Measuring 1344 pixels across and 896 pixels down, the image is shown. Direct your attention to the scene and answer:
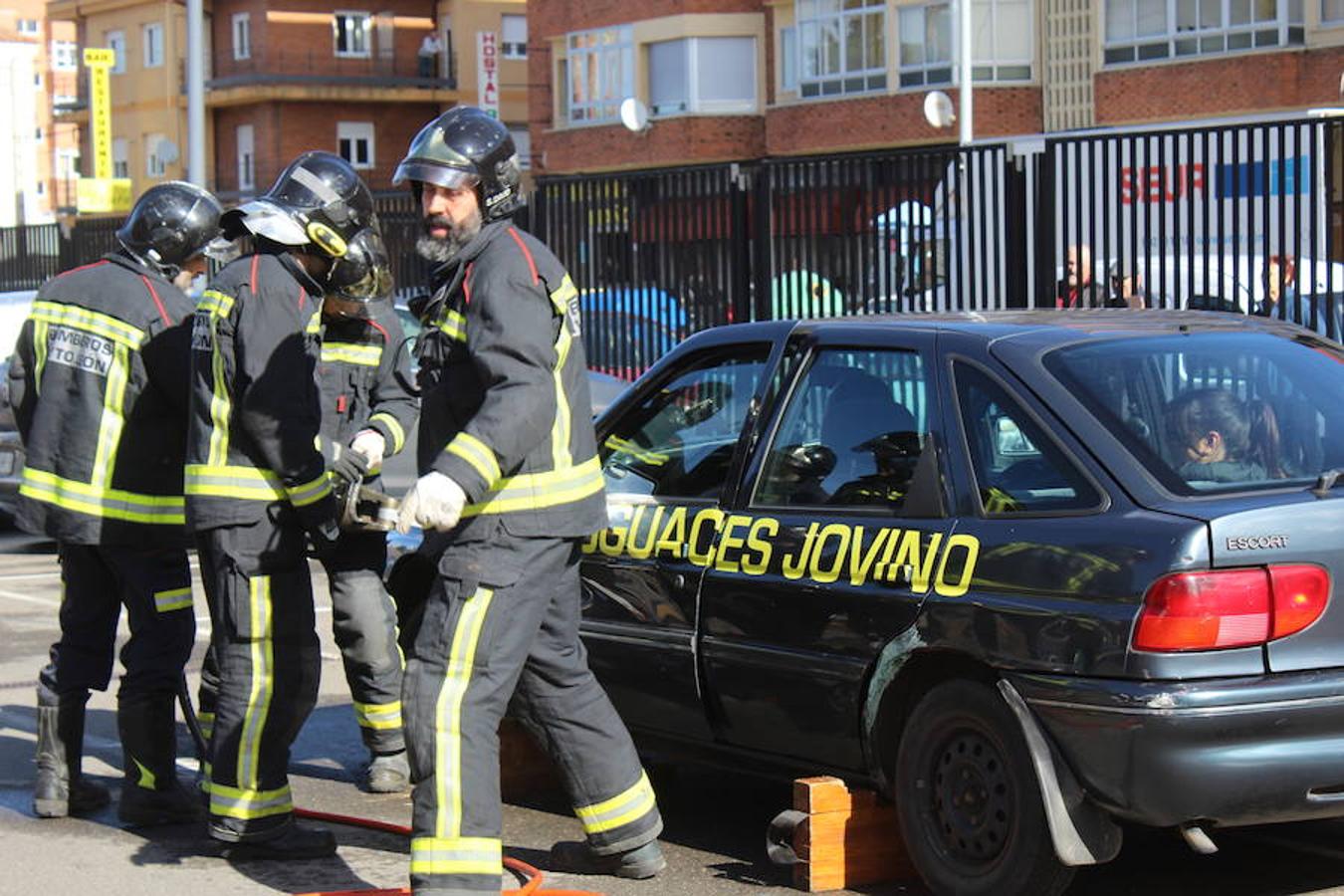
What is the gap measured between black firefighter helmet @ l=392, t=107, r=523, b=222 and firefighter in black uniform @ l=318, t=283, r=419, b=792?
4.46 ft

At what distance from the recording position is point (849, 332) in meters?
6.06

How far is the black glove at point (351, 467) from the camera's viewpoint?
602cm

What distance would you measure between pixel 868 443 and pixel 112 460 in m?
2.45

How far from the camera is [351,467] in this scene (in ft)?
19.8

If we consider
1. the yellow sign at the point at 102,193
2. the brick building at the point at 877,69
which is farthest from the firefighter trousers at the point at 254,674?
the brick building at the point at 877,69

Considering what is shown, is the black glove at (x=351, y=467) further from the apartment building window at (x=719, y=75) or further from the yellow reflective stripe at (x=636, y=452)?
the apartment building window at (x=719, y=75)

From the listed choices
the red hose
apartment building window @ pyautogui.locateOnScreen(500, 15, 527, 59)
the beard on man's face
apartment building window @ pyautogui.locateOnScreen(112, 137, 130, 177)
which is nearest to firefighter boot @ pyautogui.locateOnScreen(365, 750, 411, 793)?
the red hose

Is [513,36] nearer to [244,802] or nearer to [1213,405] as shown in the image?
[244,802]

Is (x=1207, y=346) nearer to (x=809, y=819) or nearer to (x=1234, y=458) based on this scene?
(x=1234, y=458)

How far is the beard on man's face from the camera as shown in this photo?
5340 mm

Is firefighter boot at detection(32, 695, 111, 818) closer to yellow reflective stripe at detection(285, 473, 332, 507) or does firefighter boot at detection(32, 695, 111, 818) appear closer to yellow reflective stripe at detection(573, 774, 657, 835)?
yellow reflective stripe at detection(285, 473, 332, 507)

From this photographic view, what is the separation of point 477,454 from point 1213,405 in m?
1.95

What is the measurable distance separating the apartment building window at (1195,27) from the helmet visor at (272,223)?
3007cm

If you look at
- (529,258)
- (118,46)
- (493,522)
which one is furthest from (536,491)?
(118,46)
